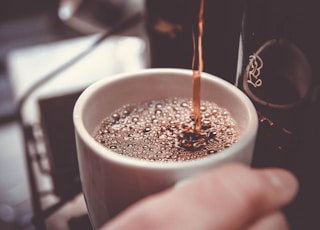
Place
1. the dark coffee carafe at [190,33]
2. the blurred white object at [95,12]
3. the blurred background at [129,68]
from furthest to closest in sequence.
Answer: the blurred white object at [95,12] < the dark coffee carafe at [190,33] < the blurred background at [129,68]

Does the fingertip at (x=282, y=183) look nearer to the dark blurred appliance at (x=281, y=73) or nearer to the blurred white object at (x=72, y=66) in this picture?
the dark blurred appliance at (x=281, y=73)

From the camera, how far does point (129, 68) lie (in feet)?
3.08

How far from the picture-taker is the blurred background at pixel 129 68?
16.1 inches

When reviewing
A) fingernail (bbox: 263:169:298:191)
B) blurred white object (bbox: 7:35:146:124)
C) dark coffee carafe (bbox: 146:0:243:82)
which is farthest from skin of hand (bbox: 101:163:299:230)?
blurred white object (bbox: 7:35:146:124)

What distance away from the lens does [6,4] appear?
8.38 feet

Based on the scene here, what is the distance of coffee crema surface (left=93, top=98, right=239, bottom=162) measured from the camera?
0.44 meters

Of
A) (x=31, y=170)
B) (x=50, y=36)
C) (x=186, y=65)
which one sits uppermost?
(x=186, y=65)

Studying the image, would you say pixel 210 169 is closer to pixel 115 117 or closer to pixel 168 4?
pixel 115 117

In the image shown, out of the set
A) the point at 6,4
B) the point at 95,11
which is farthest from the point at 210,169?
the point at 6,4

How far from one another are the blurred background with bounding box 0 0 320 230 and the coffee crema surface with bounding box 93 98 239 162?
48mm

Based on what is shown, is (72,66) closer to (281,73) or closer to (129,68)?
(129,68)

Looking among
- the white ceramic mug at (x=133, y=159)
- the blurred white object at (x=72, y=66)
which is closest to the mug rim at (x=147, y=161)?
the white ceramic mug at (x=133, y=159)

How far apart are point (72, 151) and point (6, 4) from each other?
2.17 m

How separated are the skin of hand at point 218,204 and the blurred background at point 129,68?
0.31ft
